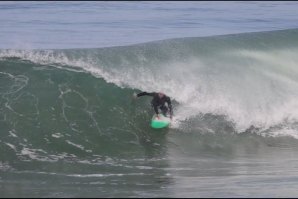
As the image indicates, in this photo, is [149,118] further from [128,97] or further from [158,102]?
[128,97]

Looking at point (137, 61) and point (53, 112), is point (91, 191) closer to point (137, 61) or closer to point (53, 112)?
point (53, 112)

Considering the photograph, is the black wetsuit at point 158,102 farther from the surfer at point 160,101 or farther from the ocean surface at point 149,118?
the ocean surface at point 149,118

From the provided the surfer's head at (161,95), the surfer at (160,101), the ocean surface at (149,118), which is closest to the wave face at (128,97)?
the ocean surface at (149,118)

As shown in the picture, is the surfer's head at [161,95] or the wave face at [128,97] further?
the surfer's head at [161,95]

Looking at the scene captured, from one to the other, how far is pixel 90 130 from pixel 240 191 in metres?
5.22

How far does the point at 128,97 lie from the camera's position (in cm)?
1483

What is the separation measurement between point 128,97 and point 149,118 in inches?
37.9

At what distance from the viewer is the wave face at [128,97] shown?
489 inches

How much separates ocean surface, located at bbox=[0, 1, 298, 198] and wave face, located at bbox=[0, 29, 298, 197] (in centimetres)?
3

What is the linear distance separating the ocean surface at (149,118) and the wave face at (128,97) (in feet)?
0.09

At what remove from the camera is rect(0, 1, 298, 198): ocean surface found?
9602mm

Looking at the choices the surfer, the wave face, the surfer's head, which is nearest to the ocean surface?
the wave face

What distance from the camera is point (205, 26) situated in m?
29.5

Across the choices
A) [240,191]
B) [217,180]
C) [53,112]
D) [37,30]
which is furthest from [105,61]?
[37,30]
